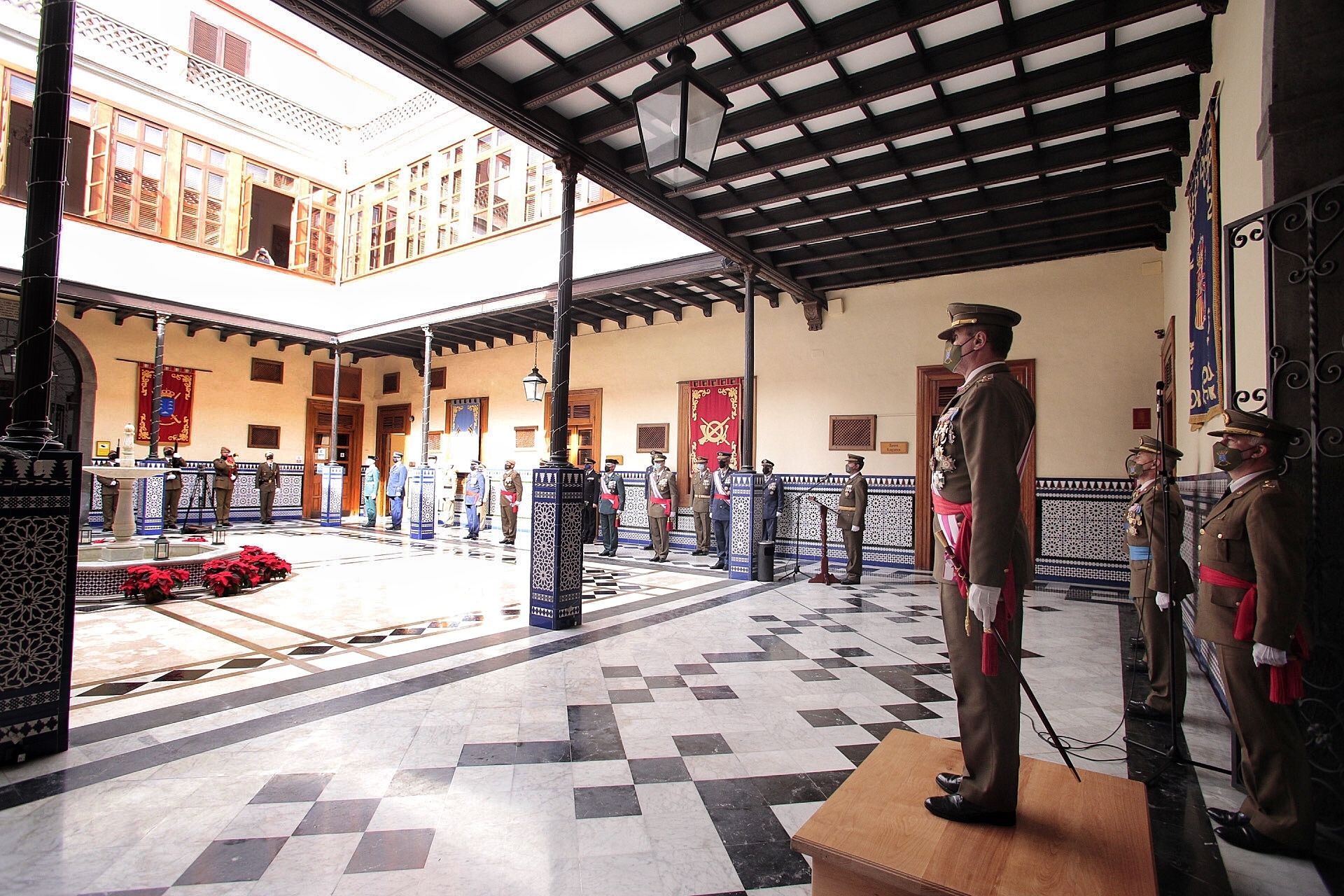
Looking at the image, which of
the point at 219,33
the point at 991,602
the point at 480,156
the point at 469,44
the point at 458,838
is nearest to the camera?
the point at 991,602

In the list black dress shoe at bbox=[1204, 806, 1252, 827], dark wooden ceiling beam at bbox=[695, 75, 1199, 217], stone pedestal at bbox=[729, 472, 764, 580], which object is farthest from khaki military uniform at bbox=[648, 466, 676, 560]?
black dress shoe at bbox=[1204, 806, 1252, 827]

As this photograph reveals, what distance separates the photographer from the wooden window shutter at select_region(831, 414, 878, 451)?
8.64 m

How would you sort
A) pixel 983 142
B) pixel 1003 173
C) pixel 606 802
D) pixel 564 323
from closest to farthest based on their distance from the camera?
pixel 606 802 → pixel 564 323 → pixel 983 142 → pixel 1003 173

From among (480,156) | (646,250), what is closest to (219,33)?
(480,156)

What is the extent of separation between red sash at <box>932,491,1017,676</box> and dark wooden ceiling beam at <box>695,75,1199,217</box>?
4354 millimetres

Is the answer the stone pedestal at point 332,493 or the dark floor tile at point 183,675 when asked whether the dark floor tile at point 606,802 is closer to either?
the dark floor tile at point 183,675

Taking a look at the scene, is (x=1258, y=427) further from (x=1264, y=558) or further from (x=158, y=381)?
(x=158, y=381)

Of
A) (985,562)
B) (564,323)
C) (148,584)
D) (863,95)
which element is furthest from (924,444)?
(148,584)

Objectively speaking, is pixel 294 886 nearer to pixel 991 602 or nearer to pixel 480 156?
pixel 991 602

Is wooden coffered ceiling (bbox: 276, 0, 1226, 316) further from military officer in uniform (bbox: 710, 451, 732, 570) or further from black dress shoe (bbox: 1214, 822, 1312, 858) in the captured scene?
black dress shoe (bbox: 1214, 822, 1312, 858)

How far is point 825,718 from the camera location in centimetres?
308

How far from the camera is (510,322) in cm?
1195

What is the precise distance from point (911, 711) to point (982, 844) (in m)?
1.71

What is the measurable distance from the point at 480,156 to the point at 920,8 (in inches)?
383
